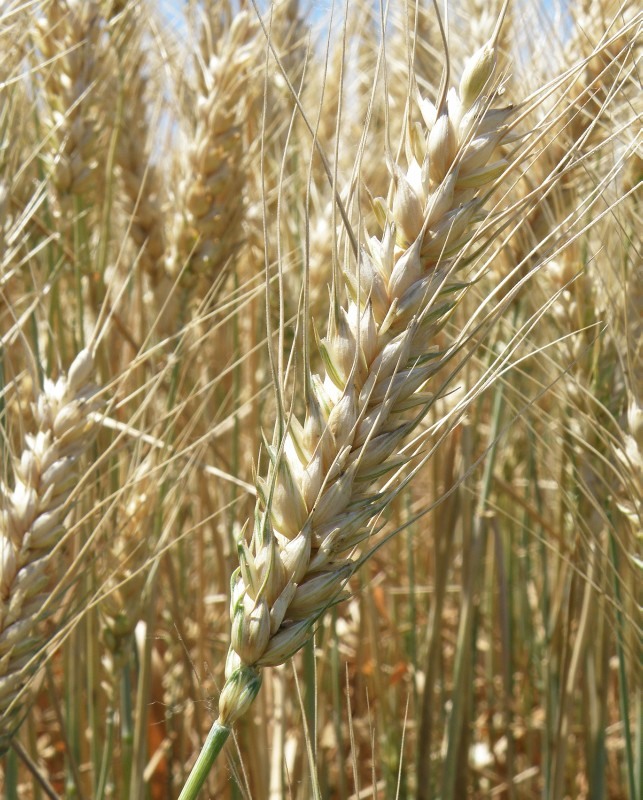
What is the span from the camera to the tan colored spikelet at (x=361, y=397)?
57cm

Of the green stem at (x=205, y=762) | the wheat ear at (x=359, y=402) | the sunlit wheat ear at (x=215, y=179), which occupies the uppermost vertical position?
the sunlit wheat ear at (x=215, y=179)

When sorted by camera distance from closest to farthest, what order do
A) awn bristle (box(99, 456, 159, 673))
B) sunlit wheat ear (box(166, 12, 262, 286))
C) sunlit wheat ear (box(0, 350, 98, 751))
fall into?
sunlit wheat ear (box(0, 350, 98, 751)) → awn bristle (box(99, 456, 159, 673)) → sunlit wheat ear (box(166, 12, 262, 286))

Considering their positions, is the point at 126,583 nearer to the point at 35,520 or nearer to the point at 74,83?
the point at 35,520

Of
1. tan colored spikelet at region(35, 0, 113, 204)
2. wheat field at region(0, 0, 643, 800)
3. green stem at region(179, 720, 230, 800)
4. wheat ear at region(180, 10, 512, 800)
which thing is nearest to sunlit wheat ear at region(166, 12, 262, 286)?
wheat field at region(0, 0, 643, 800)

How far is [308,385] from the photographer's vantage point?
59cm

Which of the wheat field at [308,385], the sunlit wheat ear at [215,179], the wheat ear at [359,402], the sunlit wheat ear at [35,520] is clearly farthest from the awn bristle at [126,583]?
the wheat ear at [359,402]

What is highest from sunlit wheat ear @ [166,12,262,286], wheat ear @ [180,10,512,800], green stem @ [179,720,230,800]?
sunlit wheat ear @ [166,12,262,286]

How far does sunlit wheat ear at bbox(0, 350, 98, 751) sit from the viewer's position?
790 millimetres

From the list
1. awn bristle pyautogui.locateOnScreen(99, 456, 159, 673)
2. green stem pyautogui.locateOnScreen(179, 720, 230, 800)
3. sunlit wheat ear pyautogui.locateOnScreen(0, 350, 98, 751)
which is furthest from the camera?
awn bristle pyautogui.locateOnScreen(99, 456, 159, 673)

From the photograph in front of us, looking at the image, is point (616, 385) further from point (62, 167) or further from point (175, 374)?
point (62, 167)

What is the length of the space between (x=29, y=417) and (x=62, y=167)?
48 centimetres

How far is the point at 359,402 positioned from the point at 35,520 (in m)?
0.38

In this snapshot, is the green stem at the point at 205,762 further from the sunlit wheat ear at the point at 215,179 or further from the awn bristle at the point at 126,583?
the sunlit wheat ear at the point at 215,179

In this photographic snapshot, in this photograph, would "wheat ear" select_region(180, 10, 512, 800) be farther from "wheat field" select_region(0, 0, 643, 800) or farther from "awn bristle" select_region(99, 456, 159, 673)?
"awn bristle" select_region(99, 456, 159, 673)
